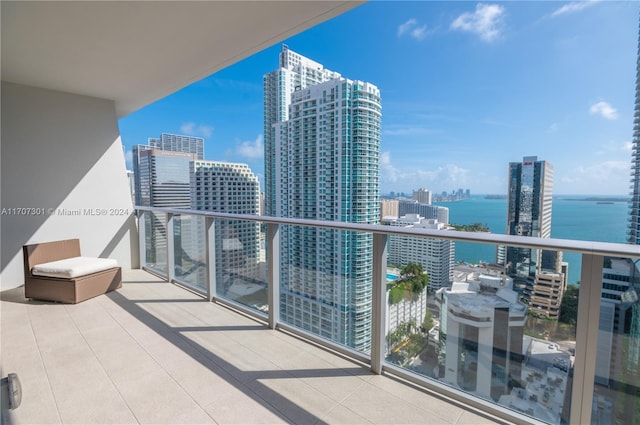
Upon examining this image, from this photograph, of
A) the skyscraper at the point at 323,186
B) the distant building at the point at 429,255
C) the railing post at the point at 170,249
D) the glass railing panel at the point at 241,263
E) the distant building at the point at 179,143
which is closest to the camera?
the distant building at the point at 429,255

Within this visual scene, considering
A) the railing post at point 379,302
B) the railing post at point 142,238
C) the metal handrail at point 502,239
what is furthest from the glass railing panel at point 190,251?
the railing post at point 379,302

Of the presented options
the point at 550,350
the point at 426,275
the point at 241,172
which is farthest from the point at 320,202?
the point at 550,350

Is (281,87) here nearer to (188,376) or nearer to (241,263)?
(241,263)

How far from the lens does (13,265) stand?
4.59 m

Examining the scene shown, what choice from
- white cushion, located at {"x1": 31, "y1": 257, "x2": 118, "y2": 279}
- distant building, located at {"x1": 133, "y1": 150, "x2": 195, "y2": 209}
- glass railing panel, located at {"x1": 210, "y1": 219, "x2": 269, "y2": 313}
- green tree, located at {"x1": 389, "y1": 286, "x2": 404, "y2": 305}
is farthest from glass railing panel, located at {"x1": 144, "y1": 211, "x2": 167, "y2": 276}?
green tree, located at {"x1": 389, "y1": 286, "x2": 404, "y2": 305}

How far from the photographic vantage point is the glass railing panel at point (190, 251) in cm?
418

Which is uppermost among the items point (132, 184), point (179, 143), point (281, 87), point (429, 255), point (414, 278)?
point (281, 87)

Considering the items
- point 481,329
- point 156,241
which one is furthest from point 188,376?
point 156,241

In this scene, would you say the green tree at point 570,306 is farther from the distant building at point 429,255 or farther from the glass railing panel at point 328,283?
the glass railing panel at point 328,283

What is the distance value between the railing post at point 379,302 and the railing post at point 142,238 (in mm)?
5072

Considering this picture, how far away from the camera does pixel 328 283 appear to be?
2.77 m

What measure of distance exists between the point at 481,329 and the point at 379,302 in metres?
0.71

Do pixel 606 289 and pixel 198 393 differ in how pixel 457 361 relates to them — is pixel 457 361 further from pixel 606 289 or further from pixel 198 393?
pixel 198 393

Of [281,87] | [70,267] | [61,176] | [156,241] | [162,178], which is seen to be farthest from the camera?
[281,87]
